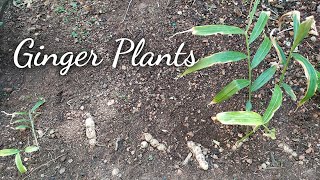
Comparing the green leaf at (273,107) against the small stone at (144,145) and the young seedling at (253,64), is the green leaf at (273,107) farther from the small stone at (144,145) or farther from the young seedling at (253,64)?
the small stone at (144,145)

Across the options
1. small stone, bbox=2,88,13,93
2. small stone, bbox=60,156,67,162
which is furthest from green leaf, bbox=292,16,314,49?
small stone, bbox=2,88,13,93

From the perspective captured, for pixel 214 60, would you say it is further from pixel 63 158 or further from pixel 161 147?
pixel 63 158

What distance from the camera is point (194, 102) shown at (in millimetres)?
1528

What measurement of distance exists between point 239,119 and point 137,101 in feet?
1.65

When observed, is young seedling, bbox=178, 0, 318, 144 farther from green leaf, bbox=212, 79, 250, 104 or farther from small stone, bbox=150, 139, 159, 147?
small stone, bbox=150, 139, 159, 147

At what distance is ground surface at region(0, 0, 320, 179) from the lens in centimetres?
140

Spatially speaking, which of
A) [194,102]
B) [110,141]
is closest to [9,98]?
[110,141]

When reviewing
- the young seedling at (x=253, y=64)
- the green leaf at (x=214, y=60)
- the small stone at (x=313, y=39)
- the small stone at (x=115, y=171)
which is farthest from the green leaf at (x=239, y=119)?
the small stone at (x=313, y=39)

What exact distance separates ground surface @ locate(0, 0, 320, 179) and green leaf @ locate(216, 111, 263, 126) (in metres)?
0.29

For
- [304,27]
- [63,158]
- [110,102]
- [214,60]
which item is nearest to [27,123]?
[63,158]

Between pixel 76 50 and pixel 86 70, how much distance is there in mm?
113

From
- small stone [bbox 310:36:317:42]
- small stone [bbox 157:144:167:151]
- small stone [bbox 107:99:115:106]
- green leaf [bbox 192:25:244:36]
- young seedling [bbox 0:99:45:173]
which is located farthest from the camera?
small stone [bbox 310:36:317:42]

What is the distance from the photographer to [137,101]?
60.7 inches

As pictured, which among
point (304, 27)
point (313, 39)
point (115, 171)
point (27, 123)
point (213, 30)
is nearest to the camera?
point (304, 27)
